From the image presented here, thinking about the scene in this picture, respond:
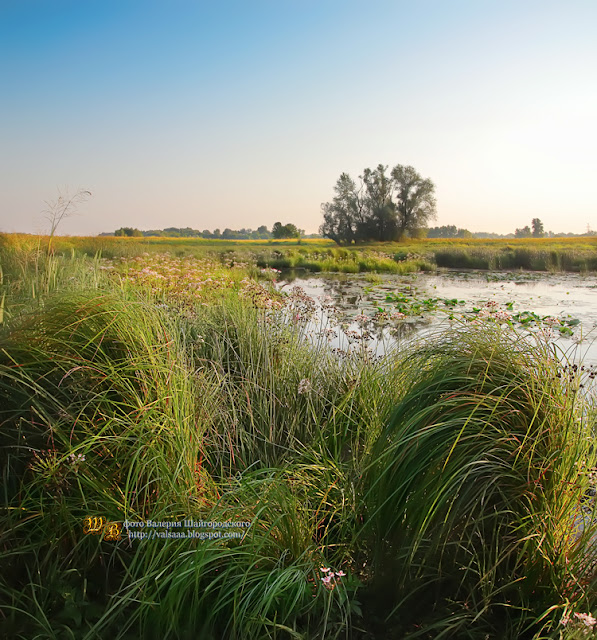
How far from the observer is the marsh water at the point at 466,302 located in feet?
16.8

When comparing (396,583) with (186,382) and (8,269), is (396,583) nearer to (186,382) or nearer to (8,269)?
(186,382)

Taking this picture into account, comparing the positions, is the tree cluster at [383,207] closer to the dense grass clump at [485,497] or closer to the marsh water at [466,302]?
the marsh water at [466,302]

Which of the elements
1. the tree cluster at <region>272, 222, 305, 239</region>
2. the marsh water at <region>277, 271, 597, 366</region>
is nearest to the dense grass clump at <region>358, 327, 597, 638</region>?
the marsh water at <region>277, 271, 597, 366</region>

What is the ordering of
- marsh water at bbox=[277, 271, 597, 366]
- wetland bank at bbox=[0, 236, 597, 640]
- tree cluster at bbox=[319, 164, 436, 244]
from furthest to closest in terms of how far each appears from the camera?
tree cluster at bbox=[319, 164, 436, 244]
marsh water at bbox=[277, 271, 597, 366]
wetland bank at bbox=[0, 236, 597, 640]

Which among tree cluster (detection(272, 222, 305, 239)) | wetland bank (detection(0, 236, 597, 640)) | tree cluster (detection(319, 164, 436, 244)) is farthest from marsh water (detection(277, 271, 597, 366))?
tree cluster (detection(272, 222, 305, 239))

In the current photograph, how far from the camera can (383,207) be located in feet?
87.8

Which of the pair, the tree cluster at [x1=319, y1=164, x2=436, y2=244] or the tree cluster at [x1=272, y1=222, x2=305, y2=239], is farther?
the tree cluster at [x1=272, y1=222, x2=305, y2=239]

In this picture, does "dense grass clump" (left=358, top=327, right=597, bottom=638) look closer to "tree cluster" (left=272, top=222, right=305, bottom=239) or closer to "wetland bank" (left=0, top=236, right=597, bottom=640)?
"wetland bank" (left=0, top=236, right=597, bottom=640)

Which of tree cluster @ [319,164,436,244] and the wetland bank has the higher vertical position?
tree cluster @ [319,164,436,244]

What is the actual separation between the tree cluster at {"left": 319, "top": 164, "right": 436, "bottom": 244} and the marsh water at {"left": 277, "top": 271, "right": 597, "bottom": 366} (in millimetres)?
12681

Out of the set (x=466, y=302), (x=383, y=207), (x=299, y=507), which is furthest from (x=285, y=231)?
(x=299, y=507)

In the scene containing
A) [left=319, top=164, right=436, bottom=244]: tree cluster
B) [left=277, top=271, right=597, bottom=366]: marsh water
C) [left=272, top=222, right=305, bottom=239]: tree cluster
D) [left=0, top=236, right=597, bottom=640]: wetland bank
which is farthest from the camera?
[left=272, top=222, right=305, bottom=239]: tree cluster

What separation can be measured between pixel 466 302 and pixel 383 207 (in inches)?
764

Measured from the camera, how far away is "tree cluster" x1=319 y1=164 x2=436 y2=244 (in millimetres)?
26953
